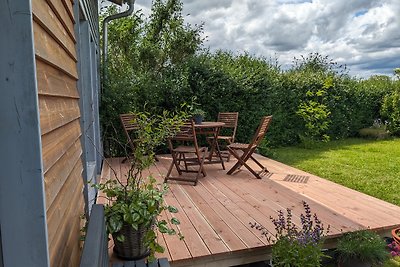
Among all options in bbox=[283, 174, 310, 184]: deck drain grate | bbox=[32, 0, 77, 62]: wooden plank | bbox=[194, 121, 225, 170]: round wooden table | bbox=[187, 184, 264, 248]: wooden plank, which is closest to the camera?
bbox=[32, 0, 77, 62]: wooden plank

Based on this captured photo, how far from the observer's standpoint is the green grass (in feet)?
15.5

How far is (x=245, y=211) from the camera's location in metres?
3.15

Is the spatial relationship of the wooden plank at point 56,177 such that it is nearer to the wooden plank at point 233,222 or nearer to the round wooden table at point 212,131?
the wooden plank at point 233,222

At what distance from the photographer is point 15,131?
2.43 ft

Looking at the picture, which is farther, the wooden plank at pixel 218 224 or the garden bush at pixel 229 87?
the garden bush at pixel 229 87

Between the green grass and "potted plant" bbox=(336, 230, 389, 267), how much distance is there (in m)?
1.86

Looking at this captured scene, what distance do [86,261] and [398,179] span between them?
5.46 metres

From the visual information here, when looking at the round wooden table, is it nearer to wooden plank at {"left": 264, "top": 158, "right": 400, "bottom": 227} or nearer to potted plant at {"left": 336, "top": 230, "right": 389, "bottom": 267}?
wooden plank at {"left": 264, "top": 158, "right": 400, "bottom": 227}

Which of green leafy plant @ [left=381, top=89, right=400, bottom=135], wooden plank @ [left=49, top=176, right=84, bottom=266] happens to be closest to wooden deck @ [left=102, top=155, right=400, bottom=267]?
wooden plank @ [left=49, top=176, right=84, bottom=266]

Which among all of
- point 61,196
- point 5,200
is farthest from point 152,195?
point 5,200

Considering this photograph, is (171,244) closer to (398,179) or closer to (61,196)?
(61,196)

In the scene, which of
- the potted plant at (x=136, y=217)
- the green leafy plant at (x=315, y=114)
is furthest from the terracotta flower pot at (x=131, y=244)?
the green leafy plant at (x=315, y=114)

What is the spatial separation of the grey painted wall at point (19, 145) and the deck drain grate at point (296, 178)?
4.12 m

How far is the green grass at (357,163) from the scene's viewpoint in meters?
4.72
